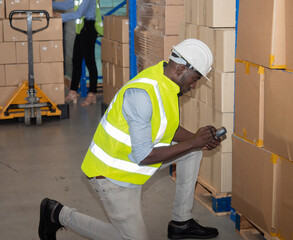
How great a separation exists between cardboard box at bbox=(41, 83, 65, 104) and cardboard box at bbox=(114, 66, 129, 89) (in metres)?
0.94

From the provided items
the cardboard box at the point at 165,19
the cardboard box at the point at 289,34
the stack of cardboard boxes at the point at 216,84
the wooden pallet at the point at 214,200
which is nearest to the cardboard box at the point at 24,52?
the cardboard box at the point at 165,19

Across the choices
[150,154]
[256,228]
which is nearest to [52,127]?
[256,228]

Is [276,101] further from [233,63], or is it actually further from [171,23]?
[171,23]

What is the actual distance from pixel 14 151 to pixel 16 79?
1727 millimetres

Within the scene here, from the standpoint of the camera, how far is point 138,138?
3.04m

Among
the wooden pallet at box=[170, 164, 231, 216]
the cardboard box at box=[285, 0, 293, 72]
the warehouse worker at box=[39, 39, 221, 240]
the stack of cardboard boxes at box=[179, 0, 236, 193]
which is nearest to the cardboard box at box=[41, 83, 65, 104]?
the stack of cardboard boxes at box=[179, 0, 236, 193]

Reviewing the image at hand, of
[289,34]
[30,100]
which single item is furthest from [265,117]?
Result: [30,100]

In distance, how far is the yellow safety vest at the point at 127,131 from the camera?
3.18m

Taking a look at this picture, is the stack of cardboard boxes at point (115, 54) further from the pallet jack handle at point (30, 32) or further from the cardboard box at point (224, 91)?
the cardboard box at point (224, 91)

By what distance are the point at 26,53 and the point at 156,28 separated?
2.82 metres

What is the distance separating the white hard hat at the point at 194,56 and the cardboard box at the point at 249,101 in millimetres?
661

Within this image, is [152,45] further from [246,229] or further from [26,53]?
[26,53]

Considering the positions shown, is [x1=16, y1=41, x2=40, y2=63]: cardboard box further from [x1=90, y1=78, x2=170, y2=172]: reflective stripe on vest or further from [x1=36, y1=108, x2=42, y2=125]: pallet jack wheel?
[x1=90, y1=78, x2=170, y2=172]: reflective stripe on vest

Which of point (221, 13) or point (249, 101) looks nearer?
point (249, 101)
